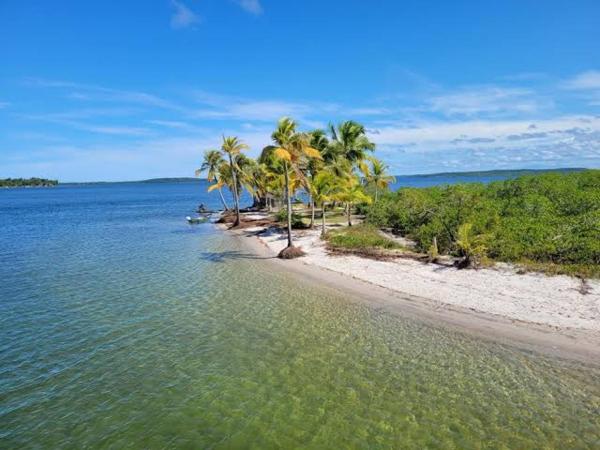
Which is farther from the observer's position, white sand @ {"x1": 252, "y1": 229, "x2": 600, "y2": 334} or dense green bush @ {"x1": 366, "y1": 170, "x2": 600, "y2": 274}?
dense green bush @ {"x1": 366, "y1": 170, "x2": 600, "y2": 274}

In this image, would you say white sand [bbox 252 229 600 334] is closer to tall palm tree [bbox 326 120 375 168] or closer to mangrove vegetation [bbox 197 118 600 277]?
mangrove vegetation [bbox 197 118 600 277]

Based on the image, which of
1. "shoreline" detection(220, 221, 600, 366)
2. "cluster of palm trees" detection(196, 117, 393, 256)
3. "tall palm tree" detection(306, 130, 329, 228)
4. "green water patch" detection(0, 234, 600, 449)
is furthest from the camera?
"tall palm tree" detection(306, 130, 329, 228)

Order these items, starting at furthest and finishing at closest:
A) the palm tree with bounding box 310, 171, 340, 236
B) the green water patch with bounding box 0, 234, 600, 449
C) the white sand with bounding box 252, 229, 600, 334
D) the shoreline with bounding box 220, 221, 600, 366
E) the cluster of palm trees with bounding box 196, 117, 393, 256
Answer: the palm tree with bounding box 310, 171, 340, 236, the cluster of palm trees with bounding box 196, 117, 393, 256, the white sand with bounding box 252, 229, 600, 334, the shoreline with bounding box 220, 221, 600, 366, the green water patch with bounding box 0, 234, 600, 449

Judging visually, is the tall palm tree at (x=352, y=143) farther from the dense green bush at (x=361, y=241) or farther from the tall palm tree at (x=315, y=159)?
the dense green bush at (x=361, y=241)

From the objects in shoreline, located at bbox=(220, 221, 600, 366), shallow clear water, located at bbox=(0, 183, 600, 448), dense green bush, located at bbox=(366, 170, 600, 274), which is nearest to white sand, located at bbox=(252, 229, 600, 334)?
shoreline, located at bbox=(220, 221, 600, 366)

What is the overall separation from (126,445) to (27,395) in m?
4.16

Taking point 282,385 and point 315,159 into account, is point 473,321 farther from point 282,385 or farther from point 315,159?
point 315,159

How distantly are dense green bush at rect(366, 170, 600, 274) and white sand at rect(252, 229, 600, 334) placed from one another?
2.08 meters

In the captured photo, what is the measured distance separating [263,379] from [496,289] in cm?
1170

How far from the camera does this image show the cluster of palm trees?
87.6 ft

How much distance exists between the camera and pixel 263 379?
11406mm

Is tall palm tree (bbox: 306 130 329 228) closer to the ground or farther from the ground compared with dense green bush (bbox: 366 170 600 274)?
farther from the ground

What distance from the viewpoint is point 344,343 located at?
1377cm

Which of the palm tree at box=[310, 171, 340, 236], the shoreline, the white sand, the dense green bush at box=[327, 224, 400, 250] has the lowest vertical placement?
the shoreline
